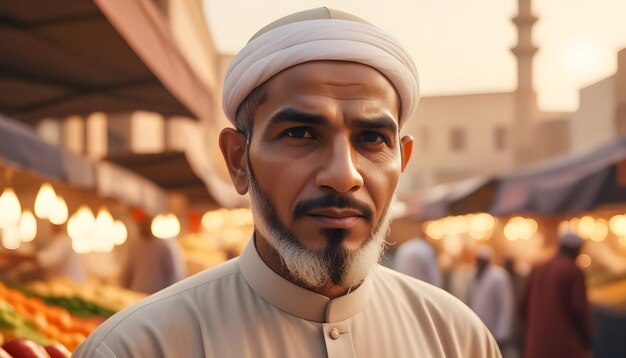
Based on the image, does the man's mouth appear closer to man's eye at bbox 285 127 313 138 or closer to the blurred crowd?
man's eye at bbox 285 127 313 138

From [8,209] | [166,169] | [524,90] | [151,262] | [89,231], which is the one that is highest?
[524,90]

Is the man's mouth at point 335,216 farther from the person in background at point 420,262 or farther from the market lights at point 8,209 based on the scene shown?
Result: the person in background at point 420,262

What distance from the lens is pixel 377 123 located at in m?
1.69

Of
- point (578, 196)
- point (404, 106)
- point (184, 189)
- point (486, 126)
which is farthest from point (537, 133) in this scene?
point (404, 106)

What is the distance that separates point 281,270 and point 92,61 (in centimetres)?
361

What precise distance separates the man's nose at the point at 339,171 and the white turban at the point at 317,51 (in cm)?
19

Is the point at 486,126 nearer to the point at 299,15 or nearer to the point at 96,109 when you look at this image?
the point at 96,109

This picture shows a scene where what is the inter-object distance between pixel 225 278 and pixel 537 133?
4192cm

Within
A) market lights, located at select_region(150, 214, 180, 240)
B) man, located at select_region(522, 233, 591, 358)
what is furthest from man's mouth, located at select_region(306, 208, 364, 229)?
market lights, located at select_region(150, 214, 180, 240)

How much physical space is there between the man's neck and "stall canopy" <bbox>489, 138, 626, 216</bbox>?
4848mm

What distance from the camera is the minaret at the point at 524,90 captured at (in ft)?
121

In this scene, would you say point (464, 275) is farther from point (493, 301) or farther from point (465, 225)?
point (465, 225)

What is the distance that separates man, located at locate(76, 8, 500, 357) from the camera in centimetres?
164

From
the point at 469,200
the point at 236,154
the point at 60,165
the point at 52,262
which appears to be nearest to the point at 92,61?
the point at 60,165
